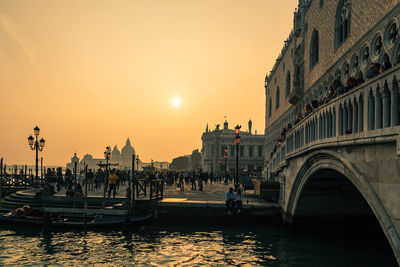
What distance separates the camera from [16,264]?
13133 millimetres

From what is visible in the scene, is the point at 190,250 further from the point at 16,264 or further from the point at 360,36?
the point at 360,36

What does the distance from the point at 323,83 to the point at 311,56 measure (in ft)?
14.1

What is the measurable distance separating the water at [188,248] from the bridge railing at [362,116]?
14.6 ft

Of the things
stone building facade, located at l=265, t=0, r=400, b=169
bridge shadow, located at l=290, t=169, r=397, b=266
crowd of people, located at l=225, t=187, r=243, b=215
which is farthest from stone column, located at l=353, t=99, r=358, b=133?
crowd of people, located at l=225, t=187, r=243, b=215

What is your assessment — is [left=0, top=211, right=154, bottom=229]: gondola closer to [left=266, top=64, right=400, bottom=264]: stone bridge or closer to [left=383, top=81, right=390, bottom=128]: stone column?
[left=266, top=64, right=400, bottom=264]: stone bridge

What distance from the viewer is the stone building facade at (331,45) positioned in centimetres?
1429

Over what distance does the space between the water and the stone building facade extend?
23.5 ft

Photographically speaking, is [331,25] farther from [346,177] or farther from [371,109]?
[371,109]

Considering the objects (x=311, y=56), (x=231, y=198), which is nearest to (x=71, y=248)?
(x=231, y=198)

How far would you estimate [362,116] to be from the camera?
8.73m

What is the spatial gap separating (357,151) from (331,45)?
13.8m

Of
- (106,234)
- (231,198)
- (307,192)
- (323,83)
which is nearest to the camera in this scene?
(307,192)

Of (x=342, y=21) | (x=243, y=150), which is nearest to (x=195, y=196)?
(x=342, y=21)

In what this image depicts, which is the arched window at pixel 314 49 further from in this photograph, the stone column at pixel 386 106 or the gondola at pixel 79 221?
the stone column at pixel 386 106
